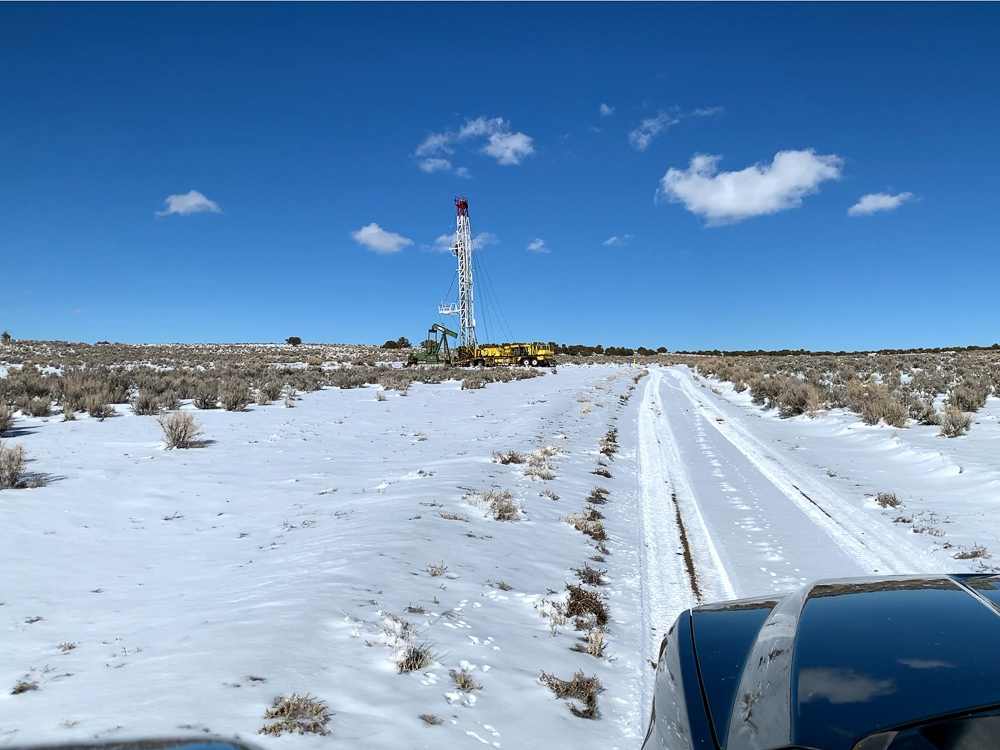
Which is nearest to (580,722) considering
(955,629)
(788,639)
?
(788,639)

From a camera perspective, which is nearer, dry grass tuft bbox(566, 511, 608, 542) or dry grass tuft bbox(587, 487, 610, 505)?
dry grass tuft bbox(566, 511, 608, 542)

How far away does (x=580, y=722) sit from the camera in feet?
10.7

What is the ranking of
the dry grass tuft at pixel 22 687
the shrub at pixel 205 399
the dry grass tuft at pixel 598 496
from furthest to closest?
the shrub at pixel 205 399 → the dry grass tuft at pixel 598 496 → the dry grass tuft at pixel 22 687

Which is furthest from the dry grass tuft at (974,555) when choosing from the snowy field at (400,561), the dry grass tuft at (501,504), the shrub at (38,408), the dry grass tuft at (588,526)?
the shrub at (38,408)

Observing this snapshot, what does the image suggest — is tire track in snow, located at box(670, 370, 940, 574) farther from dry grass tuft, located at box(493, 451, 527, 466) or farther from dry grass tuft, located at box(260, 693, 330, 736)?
dry grass tuft, located at box(260, 693, 330, 736)

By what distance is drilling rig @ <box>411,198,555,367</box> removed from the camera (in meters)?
46.3

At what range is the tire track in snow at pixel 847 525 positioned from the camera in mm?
5598

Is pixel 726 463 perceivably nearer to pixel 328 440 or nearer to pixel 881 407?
pixel 881 407

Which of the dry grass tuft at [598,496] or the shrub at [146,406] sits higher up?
the shrub at [146,406]

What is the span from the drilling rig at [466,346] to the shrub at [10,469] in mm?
37976

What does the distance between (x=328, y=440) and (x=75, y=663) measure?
9.33 metres

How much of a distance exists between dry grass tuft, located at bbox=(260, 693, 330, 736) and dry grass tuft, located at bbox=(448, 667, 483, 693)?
2.84 ft

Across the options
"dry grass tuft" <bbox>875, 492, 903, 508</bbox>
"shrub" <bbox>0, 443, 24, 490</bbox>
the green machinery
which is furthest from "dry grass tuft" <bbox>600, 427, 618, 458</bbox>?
the green machinery

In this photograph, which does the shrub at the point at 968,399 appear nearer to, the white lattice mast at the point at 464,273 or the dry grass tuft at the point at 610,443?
the dry grass tuft at the point at 610,443
